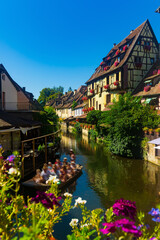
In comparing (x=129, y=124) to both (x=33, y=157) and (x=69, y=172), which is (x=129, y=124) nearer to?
(x=69, y=172)

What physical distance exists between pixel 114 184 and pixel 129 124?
6851 mm

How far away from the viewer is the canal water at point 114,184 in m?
9.43

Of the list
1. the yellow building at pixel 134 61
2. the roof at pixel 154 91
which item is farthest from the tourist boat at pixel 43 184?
the yellow building at pixel 134 61

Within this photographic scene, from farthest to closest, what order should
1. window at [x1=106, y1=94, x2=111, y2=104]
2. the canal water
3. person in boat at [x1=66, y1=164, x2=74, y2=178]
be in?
window at [x1=106, y1=94, x2=111, y2=104]
person in boat at [x1=66, y1=164, x2=74, y2=178]
the canal water

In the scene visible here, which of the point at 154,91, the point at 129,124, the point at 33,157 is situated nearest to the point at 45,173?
the point at 33,157

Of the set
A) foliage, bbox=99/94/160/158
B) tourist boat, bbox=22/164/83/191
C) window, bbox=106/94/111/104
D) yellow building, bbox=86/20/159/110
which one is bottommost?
tourist boat, bbox=22/164/83/191

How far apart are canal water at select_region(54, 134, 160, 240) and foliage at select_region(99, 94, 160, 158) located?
120 cm

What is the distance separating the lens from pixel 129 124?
17516 millimetres

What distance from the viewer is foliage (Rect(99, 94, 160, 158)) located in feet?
57.6

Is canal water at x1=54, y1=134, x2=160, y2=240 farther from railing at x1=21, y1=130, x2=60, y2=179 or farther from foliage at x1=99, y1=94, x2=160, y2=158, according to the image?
railing at x1=21, y1=130, x2=60, y2=179

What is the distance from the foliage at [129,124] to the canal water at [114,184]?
1.20m

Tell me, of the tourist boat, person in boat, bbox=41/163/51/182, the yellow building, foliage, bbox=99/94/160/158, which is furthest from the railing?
the yellow building

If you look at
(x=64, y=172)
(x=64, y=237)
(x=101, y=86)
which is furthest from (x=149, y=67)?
(x=64, y=237)

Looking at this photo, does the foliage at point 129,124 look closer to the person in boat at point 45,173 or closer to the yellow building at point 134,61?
the yellow building at point 134,61
